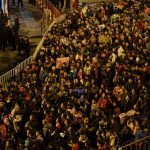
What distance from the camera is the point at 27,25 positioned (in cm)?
3675

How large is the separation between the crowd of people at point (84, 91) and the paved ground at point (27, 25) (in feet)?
12.0

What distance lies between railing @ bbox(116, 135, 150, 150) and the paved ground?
1385 cm

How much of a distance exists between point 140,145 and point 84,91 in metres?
5.08

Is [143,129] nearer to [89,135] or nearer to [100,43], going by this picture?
[89,135]

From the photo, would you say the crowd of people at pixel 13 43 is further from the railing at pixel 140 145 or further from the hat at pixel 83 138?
the railing at pixel 140 145

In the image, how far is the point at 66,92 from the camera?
21.1m

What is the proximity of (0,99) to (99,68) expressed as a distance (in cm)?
426

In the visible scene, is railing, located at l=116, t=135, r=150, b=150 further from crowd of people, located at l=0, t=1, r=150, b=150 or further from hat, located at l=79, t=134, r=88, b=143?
hat, located at l=79, t=134, r=88, b=143

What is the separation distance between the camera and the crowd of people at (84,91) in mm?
17938

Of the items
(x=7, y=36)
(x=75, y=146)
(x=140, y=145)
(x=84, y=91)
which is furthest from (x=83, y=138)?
(x=7, y=36)

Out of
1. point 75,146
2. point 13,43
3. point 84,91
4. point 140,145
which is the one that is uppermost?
point 13,43

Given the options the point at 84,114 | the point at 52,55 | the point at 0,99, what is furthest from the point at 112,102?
the point at 52,55

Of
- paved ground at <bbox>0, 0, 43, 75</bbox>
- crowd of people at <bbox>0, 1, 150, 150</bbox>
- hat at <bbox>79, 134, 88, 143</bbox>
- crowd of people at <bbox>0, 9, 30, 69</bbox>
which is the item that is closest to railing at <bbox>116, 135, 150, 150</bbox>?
crowd of people at <bbox>0, 1, 150, 150</bbox>

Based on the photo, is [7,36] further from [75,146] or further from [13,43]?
[75,146]
